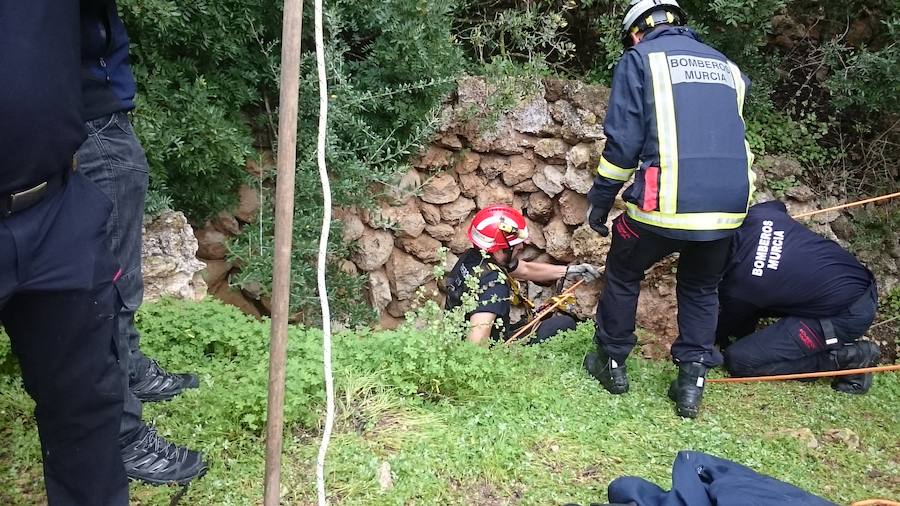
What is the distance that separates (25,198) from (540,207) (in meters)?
4.74

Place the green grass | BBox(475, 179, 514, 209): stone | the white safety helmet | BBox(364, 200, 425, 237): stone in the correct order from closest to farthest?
the green grass → the white safety helmet → BBox(364, 200, 425, 237): stone → BBox(475, 179, 514, 209): stone

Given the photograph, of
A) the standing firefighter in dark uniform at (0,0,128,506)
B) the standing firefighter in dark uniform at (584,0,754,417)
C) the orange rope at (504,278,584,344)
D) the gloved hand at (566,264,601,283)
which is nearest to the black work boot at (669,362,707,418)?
the standing firefighter in dark uniform at (584,0,754,417)

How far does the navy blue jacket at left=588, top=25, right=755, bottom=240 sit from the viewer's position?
3.31m

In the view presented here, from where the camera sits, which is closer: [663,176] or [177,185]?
[663,176]

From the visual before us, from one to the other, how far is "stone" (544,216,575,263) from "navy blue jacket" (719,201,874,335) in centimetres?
161

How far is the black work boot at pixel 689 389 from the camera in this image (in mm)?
3674

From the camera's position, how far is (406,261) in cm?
580

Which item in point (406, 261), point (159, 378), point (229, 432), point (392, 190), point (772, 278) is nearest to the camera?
point (229, 432)

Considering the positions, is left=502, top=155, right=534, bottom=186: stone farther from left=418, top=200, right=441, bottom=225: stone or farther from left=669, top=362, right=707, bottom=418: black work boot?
Answer: left=669, top=362, right=707, bottom=418: black work boot

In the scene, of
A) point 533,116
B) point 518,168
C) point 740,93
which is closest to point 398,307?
point 518,168

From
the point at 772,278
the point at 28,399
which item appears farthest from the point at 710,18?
the point at 28,399

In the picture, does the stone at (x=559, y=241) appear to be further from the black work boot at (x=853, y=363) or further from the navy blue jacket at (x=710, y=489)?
the navy blue jacket at (x=710, y=489)

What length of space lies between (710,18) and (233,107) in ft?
13.2

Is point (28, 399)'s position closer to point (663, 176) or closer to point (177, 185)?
point (177, 185)
